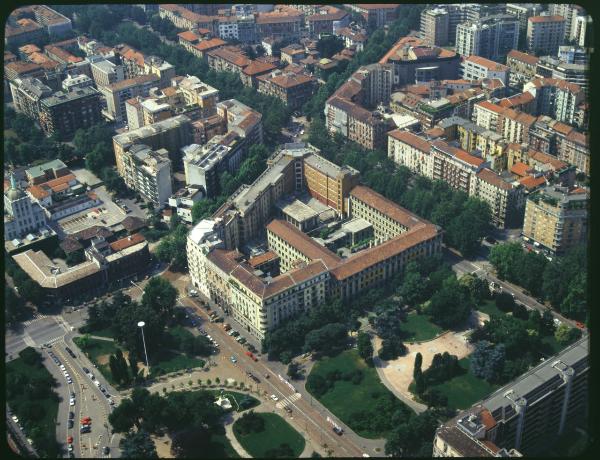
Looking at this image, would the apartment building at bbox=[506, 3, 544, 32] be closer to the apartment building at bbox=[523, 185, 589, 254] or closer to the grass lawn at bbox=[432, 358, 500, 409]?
the apartment building at bbox=[523, 185, 589, 254]

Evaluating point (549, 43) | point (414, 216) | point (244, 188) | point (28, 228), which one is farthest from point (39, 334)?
point (549, 43)

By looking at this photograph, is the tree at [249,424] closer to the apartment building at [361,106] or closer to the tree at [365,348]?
the tree at [365,348]

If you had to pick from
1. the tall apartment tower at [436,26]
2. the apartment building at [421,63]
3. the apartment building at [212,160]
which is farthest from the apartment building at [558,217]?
the tall apartment tower at [436,26]

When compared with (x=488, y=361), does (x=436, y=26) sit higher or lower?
higher

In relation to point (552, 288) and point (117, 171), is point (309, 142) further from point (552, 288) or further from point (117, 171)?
point (552, 288)

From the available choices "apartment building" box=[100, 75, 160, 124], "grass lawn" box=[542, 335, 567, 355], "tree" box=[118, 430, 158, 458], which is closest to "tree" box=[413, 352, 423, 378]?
"grass lawn" box=[542, 335, 567, 355]

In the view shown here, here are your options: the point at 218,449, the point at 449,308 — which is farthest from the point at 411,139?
the point at 218,449

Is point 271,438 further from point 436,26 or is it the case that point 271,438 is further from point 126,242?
point 436,26
